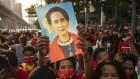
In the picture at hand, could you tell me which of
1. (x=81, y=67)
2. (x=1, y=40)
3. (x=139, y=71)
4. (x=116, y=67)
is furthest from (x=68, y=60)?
(x=1, y=40)

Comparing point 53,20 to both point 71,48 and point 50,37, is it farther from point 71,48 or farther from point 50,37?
point 71,48

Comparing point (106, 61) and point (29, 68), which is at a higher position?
point (106, 61)

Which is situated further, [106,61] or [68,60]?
[68,60]

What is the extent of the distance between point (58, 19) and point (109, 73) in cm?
85

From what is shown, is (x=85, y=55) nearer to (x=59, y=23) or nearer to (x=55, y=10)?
(x=59, y=23)

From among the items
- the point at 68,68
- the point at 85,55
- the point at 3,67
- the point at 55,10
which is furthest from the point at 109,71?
the point at 3,67

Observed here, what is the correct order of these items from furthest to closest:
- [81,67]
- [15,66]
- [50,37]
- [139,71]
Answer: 1. [139,71]
2. [15,66]
3. [81,67]
4. [50,37]

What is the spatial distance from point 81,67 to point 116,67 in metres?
0.55

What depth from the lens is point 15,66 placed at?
2.96 meters

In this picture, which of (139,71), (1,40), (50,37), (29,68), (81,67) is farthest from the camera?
(1,40)

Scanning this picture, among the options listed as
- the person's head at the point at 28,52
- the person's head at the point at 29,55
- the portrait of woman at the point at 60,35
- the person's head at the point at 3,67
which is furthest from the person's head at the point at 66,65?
the person's head at the point at 28,52

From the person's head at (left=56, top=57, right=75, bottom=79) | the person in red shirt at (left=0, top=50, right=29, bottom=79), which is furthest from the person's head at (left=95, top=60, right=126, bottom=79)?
the person in red shirt at (left=0, top=50, right=29, bottom=79)

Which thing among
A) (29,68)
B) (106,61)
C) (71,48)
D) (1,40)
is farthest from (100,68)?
(1,40)

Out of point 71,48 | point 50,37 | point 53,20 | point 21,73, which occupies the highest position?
point 53,20
